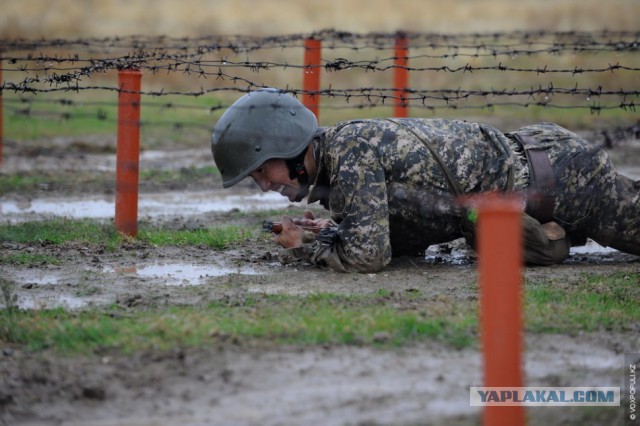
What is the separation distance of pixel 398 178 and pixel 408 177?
2.8 inches

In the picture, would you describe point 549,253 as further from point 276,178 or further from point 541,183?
point 276,178

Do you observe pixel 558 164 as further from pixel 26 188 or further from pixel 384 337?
pixel 26 188

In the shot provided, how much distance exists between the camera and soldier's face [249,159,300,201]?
789 cm

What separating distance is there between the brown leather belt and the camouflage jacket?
0.07 m

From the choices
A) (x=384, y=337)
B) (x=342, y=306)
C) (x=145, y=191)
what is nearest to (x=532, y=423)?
(x=384, y=337)

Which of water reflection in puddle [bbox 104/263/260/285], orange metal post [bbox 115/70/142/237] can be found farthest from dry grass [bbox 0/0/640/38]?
water reflection in puddle [bbox 104/263/260/285]

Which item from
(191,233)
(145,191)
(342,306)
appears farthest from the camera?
(145,191)

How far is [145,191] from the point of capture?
1293cm

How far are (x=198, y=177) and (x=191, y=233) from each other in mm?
4428

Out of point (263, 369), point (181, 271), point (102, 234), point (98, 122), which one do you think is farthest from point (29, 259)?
point (98, 122)

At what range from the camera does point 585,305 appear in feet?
22.3

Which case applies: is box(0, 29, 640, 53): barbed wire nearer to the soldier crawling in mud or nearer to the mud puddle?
the mud puddle

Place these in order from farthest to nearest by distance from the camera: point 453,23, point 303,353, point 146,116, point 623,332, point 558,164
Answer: point 453,23
point 146,116
point 558,164
point 623,332
point 303,353

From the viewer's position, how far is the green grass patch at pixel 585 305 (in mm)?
6348
